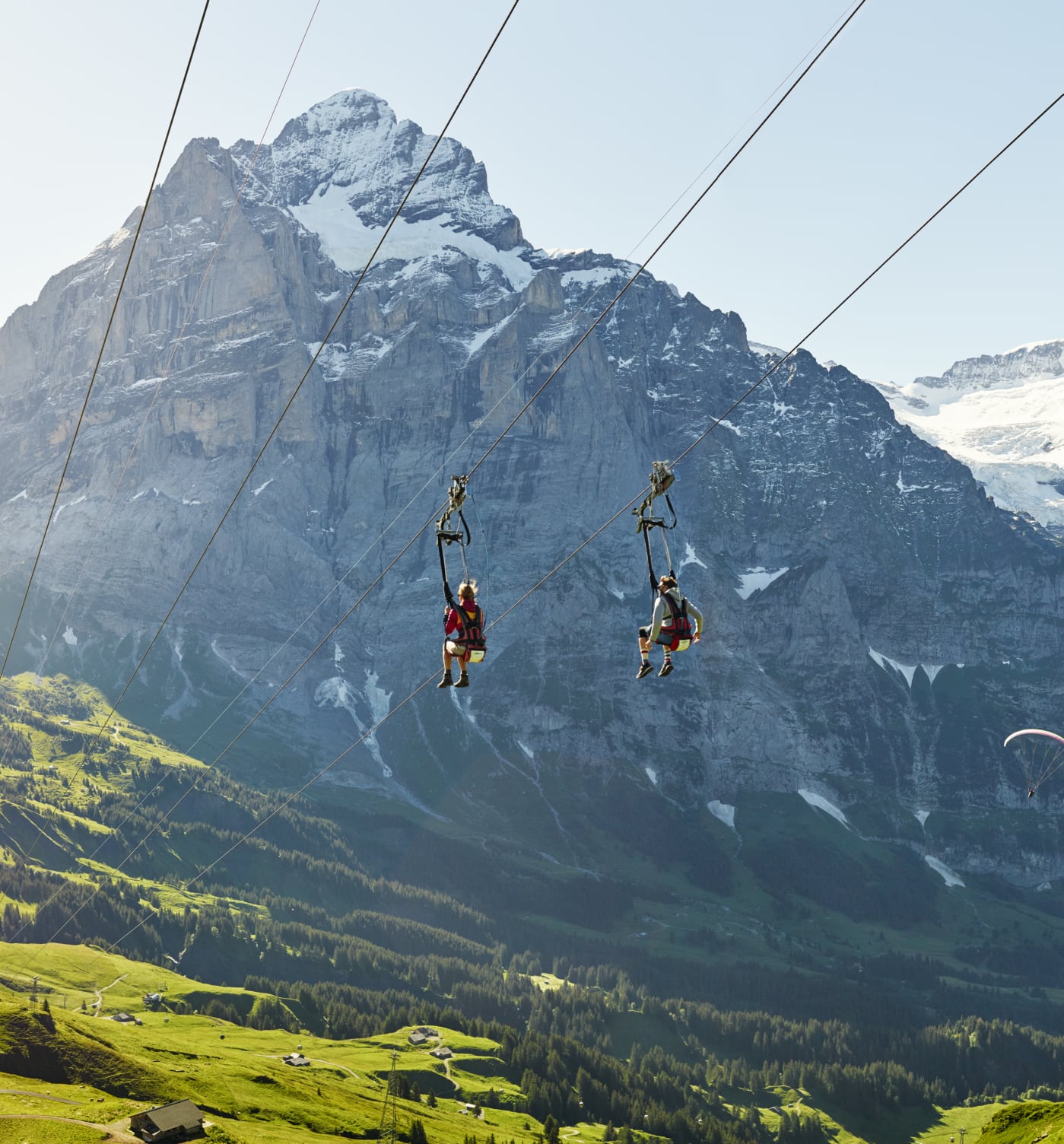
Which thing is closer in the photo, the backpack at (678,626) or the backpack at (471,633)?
the backpack at (471,633)

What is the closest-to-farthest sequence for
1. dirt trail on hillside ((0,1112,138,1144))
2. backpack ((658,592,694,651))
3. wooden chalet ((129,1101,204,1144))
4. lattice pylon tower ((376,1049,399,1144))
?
backpack ((658,592,694,651)) < dirt trail on hillside ((0,1112,138,1144)) < wooden chalet ((129,1101,204,1144)) < lattice pylon tower ((376,1049,399,1144))

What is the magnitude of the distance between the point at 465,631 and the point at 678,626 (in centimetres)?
764

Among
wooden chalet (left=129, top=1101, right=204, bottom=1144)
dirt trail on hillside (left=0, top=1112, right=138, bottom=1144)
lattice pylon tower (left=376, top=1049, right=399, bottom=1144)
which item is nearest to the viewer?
dirt trail on hillside (left=0, top=1112, right=138, bottom=1144)

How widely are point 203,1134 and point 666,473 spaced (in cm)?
13188

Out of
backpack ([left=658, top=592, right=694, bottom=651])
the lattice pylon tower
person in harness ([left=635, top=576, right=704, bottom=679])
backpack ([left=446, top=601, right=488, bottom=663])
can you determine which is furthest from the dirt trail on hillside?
backpack ([left=658, top=592, right=694, bottom=651])

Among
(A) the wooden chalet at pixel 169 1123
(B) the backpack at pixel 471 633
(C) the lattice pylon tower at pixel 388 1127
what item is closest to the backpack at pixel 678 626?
(B) the backpack at pixel 471 633

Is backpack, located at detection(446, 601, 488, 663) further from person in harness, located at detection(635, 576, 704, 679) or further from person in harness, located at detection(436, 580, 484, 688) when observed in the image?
person in harness, located at detection(635, 576, 704, 679)

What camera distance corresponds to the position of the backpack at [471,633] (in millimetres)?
42281

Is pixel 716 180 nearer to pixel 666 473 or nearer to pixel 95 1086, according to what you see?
pixel 666 473

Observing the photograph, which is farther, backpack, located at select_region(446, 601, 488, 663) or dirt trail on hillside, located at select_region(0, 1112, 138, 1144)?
dirt trail on hillside, located at select_region(0, 1112, 138, 1144)

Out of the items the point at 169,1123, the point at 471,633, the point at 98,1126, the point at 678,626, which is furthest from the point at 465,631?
the point at 169,1123

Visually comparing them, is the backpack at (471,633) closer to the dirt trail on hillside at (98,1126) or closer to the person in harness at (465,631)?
the person in harness at (465,631)

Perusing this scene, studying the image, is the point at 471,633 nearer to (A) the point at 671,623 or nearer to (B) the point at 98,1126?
(A) the point at 671,623

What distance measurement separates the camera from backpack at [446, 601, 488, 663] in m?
42.3
